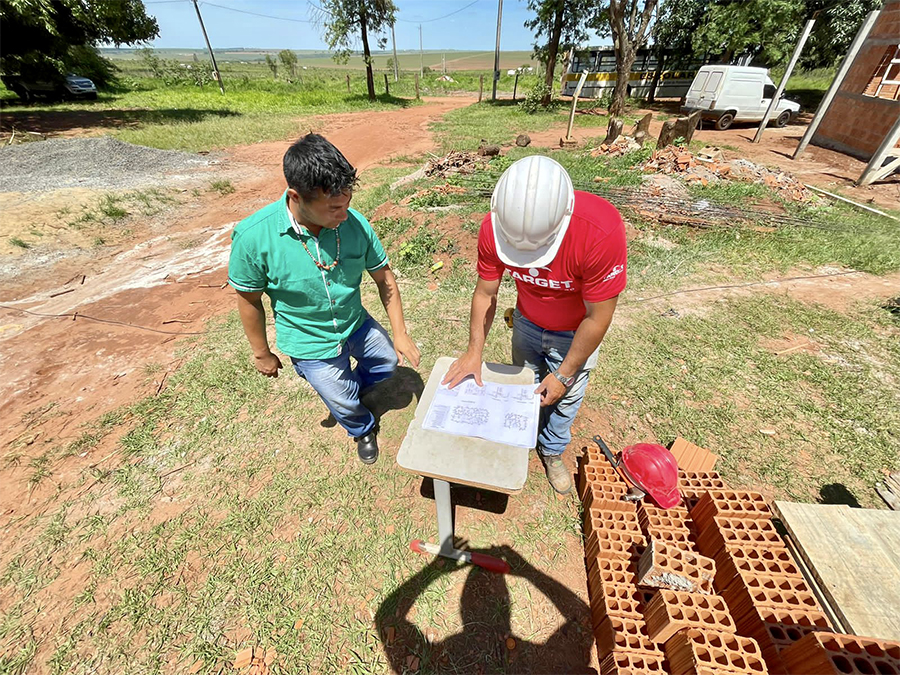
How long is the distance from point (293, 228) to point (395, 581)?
2116 millimetres

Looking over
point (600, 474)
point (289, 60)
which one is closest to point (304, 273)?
point (600, 474)

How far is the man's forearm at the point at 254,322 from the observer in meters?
2.06

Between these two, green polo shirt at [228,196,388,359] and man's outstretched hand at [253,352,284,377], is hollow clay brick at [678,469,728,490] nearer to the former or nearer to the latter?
green polo shirt at [228,196,388,359]

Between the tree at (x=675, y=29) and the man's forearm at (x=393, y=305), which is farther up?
the tree at (x=675, y=29)

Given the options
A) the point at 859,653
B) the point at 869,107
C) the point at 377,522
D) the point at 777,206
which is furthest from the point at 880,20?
the point at 377,522

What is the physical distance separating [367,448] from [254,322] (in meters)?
1.29

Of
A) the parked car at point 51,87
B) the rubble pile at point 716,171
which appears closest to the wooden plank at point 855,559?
the rubble pile at point 716,171

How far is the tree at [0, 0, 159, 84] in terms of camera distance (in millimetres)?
11633

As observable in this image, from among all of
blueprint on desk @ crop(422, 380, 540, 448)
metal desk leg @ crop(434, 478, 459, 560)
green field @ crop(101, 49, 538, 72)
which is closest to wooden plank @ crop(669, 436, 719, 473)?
blueprint on desk @ crop(422, 380, 540, 448)

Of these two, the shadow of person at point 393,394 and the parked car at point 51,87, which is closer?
the shadow of person at point 393,394

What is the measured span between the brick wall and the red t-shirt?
14073mm

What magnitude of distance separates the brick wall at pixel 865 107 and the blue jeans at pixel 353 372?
14758mm

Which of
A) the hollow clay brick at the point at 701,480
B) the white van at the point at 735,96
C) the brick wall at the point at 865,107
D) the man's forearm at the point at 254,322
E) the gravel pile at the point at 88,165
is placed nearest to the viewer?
the man's forearm at the point at 254,322

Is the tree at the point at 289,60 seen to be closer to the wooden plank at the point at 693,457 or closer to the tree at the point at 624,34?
the tree at the point at 624,34
